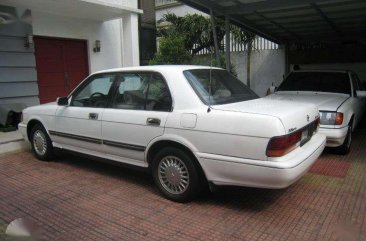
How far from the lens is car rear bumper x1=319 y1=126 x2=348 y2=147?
235 inches

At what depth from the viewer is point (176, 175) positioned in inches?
170

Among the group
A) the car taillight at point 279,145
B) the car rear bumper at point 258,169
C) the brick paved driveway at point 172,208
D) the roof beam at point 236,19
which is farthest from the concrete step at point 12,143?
the car taillight at point 279,145

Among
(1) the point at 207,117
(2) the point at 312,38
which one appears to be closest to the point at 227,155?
(1) the point at 207,117

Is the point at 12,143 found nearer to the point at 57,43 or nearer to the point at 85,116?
the point at 85,116

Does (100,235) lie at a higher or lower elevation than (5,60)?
lower

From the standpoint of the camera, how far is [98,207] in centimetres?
429

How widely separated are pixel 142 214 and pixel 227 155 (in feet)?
3.92

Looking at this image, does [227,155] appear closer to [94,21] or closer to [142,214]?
[142,214]

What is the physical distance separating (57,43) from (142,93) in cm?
584

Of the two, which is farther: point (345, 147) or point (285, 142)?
point (345, 147)

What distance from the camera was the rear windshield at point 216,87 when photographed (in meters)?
4.38

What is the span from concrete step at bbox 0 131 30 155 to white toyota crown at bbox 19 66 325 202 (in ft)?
5.63

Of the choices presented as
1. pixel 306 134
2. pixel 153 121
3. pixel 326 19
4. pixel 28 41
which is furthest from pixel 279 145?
pixel 326 19

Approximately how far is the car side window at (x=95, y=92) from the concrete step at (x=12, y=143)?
2.13 meters
